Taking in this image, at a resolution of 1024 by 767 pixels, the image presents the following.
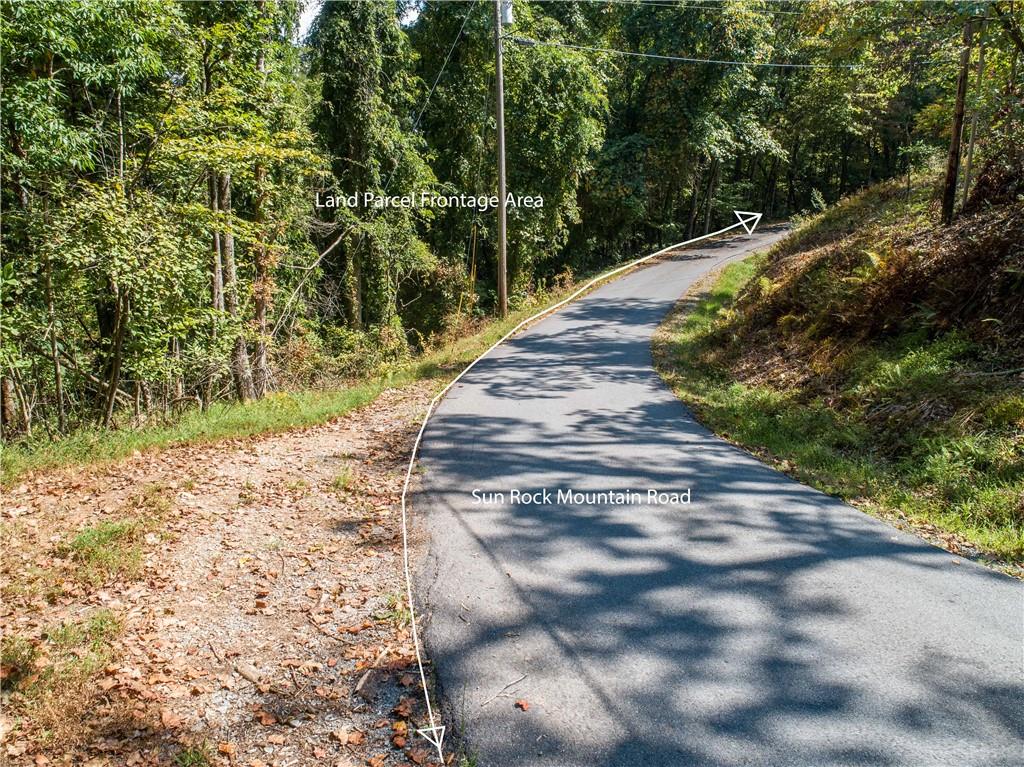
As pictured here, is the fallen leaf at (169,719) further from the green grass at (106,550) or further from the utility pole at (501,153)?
the utility pole at (501,153)

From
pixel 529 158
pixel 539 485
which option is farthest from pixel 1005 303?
pixel 529 158

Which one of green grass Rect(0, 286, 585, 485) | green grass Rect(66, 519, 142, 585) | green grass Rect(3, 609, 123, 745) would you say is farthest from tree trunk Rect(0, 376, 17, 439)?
green grass Rect(3, 609, 123, 745)

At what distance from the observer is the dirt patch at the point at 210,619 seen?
3340mm

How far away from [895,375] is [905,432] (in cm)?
125

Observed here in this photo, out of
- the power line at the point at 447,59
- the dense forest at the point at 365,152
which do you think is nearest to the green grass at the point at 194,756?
the dense forest at the point at 365,152

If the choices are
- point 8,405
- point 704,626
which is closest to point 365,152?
point 8,405

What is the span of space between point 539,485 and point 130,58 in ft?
26.6

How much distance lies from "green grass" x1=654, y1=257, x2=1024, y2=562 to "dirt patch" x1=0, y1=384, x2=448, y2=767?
4.54m

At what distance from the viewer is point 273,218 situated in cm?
1581

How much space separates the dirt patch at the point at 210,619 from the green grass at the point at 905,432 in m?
4.54

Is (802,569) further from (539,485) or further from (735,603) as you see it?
(539,485)

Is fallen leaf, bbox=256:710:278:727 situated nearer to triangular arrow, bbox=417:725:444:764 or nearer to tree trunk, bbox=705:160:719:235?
triangular arrow, bbox=417:725:444:764

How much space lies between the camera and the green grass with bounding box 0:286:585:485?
7.48 metres

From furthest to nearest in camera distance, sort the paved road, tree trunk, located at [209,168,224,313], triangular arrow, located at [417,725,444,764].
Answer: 1. tree trunk, located at [209,168,224,313]
2. triangular arrow, located at [417,725,444,764]
3. the paved road
